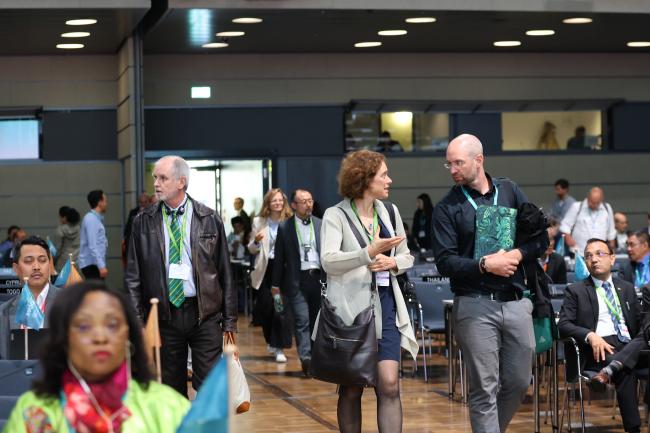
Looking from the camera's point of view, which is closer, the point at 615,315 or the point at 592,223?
the point at 615,315

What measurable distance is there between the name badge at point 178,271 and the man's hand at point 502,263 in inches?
60.5

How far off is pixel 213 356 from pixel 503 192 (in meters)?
1.75

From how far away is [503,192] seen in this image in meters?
6.93

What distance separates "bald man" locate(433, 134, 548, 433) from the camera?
673cm

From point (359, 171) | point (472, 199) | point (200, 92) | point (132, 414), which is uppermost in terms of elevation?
point (200, 92)

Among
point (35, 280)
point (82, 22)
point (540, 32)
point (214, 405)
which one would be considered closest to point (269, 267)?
point (82, 22)

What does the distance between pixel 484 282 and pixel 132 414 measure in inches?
142

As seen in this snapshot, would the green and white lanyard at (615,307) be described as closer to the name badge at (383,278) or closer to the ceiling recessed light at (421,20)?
the name badge at (383,278)

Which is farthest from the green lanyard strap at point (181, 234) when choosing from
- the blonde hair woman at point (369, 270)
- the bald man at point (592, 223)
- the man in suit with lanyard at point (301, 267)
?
the bald man at point (592, 223)

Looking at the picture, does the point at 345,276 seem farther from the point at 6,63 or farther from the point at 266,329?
the point at 6,63

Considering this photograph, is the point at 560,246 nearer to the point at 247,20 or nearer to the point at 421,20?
the point at 421,20

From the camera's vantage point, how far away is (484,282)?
6.75 meters

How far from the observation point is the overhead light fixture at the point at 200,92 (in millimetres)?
21531

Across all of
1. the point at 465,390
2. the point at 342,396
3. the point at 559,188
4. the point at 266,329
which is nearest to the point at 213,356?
the point at 342,396
